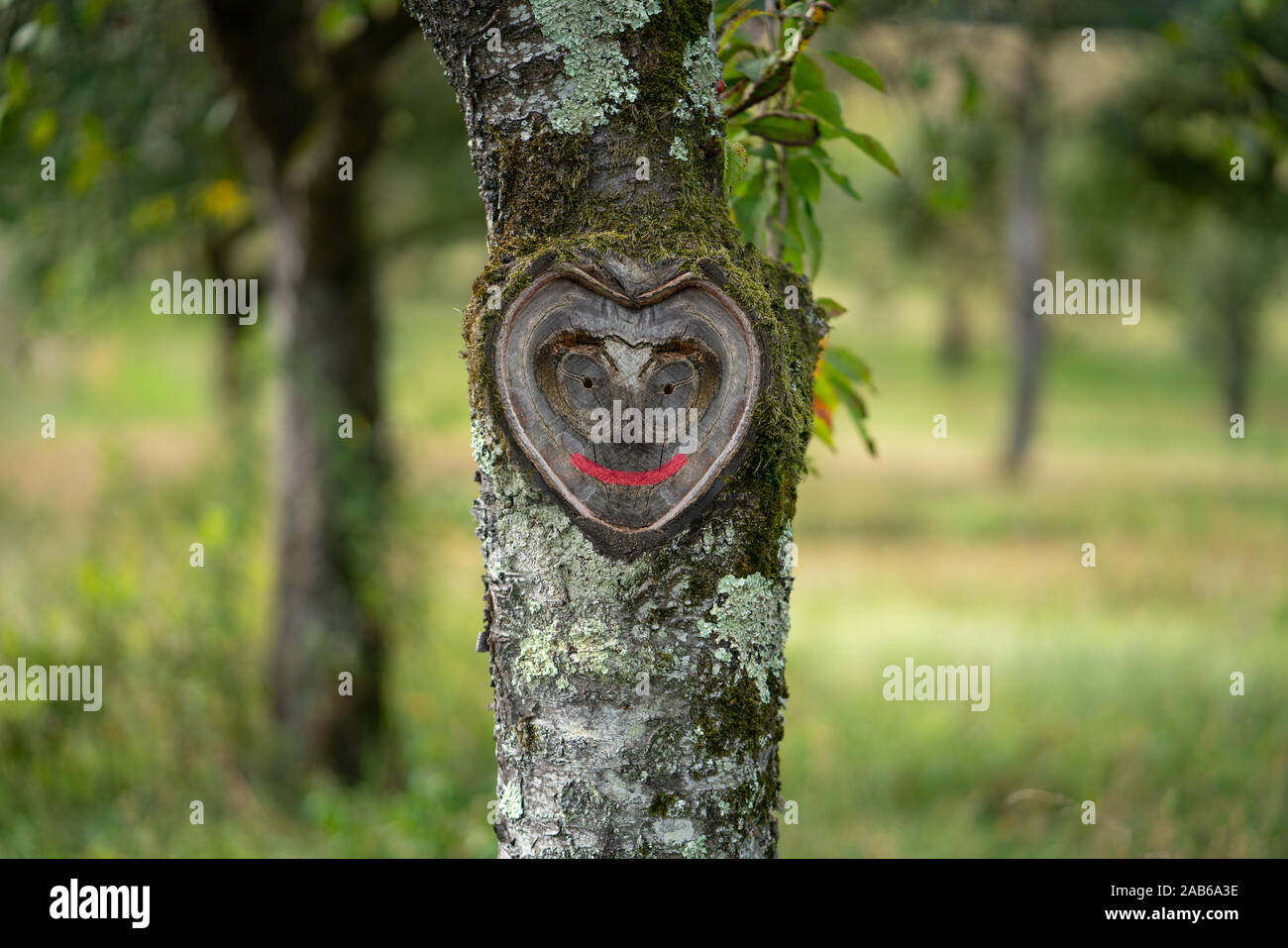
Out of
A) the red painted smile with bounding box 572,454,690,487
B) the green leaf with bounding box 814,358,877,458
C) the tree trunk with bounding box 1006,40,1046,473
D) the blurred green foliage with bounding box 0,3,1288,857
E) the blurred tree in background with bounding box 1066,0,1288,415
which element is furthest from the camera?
the tree trunk with bounding box 1006,40,1046,473

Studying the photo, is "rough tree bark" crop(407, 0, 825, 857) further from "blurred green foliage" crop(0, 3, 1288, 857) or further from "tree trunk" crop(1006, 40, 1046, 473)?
"tree trunk" crop(1006, 40, 1046, 473)

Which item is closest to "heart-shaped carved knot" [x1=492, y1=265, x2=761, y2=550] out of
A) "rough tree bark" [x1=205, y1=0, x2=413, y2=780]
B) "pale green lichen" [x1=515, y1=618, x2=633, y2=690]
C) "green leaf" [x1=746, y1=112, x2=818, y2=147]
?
"pale green lichen" [x1=515, y1=618, x2=633, y2=690]

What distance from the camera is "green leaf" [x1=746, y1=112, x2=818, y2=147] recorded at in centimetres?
194

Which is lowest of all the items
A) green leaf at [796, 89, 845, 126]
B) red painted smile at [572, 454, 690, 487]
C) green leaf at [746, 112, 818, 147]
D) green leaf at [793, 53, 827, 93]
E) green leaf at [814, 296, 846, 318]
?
red painted smile at [572, 454, 690, 487]

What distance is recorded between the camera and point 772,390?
4.86ft

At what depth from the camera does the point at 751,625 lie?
1.54 meters

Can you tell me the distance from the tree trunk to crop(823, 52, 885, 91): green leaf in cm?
1195

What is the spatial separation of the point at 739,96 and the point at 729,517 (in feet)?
3.02

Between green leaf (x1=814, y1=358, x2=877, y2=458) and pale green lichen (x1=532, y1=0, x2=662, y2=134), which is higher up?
pale green lichen (x1=532, y1=0, x2=662, y2=134)

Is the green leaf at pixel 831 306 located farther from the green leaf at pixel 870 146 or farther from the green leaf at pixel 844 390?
the green leaf at pixel 870 146

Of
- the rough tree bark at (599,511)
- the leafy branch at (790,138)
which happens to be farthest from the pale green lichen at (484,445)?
the leafy branch at (790,138)

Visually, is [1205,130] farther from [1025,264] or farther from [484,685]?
[1025,264]

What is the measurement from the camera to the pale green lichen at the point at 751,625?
151 cm
